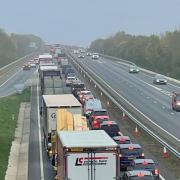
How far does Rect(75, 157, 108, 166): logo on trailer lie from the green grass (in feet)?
29.1

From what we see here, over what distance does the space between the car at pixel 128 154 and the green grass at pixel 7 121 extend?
213 inches

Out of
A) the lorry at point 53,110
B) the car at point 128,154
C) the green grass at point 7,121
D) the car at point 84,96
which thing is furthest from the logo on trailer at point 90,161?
the car at point 84,96

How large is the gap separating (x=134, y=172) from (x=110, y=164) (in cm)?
261

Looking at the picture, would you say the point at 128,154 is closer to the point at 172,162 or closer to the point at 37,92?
the point at 172,162

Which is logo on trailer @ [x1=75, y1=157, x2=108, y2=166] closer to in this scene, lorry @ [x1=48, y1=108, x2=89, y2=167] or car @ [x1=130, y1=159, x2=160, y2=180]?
car @ [x1=130, y1=159, x2=160, y2=180]

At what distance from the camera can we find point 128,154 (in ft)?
103

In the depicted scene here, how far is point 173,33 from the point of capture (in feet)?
438

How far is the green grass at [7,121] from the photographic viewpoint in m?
36.7

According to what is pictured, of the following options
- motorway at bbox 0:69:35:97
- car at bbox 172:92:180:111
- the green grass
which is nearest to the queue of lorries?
the green grass

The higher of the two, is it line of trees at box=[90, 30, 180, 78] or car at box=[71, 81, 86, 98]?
car at box=[71, 81, 86, 98]

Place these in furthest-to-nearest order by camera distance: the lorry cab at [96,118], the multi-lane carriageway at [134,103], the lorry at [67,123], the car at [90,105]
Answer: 1. the car at [90,105]
2. the lorry cab at [96,118]
3. the multi-lane carriageway at [134,103]
4. the lorry at [67,123]

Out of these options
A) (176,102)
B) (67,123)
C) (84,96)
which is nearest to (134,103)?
(84,96)

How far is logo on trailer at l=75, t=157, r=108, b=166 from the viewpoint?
2294 cm

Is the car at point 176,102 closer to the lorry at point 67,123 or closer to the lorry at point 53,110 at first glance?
the lorry at point 53,110
